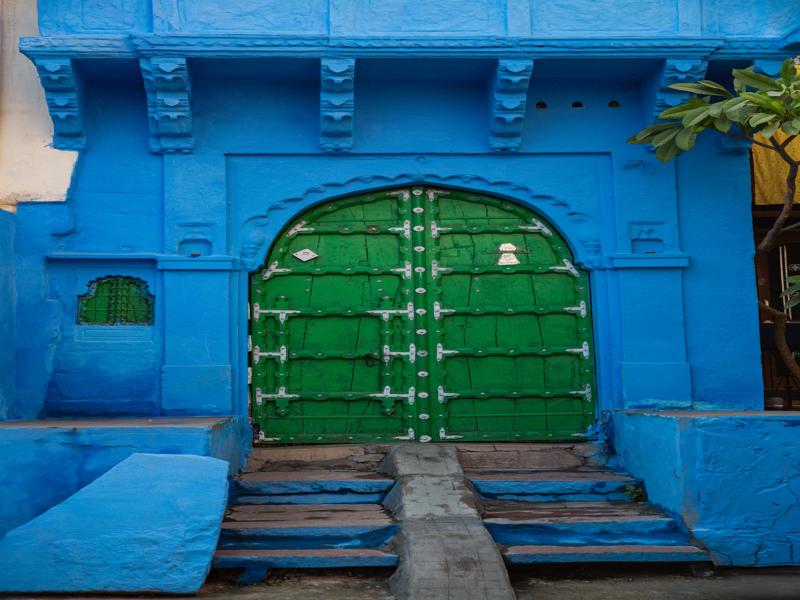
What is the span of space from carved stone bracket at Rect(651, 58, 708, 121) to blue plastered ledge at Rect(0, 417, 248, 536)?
4261mm

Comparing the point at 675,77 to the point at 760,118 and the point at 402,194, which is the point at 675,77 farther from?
the point at 402,194

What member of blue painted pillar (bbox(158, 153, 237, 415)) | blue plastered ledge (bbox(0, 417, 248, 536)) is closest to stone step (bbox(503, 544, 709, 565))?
blue plastered ledge (bbox(0, 417, 248, 536))

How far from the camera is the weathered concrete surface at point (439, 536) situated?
15.7 feet

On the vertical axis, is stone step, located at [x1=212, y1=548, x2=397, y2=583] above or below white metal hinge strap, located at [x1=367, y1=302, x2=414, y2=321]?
below

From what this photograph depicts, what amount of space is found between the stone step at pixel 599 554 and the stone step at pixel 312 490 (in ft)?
4.09

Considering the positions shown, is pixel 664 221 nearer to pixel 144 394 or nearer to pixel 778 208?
pixel 778 208

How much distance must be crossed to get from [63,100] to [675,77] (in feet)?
15.4

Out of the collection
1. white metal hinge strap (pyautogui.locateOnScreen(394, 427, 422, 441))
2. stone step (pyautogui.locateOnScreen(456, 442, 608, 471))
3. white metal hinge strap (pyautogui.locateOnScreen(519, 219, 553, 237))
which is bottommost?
stone step (pyautogui.locateOnScreen(456, 442, 608, 471))

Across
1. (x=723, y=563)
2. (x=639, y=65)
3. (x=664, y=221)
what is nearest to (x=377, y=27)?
(x=639, y=65)

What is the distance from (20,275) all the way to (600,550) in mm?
4756

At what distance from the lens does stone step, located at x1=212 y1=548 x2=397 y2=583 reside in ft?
17.4

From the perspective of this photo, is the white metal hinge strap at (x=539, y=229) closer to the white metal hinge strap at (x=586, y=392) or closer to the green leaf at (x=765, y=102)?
the white metal hinge strap at (x=586, y=392)

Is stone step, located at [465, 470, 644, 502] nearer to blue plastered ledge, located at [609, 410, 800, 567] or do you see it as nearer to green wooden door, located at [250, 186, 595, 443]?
blue plastered ledge, located at [609, 410, 800, 567]

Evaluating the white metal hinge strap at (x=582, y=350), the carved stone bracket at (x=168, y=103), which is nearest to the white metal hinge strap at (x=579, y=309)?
the white metal hinge strap at (x=582, y=350)
